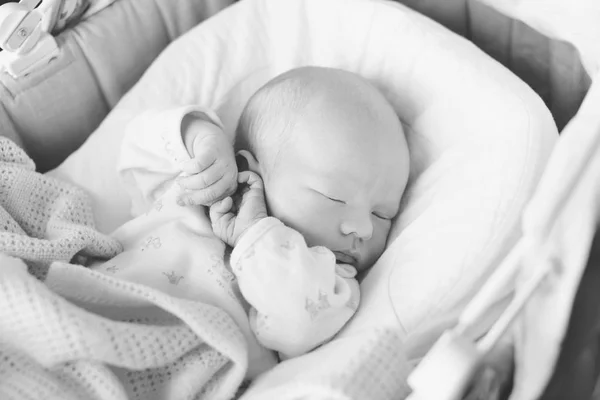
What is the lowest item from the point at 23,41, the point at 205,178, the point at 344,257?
the point at 344,257

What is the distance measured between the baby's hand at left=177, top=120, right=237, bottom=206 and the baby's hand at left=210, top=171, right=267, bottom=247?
2 centimetres

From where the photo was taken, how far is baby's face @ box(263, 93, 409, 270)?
2.97ft

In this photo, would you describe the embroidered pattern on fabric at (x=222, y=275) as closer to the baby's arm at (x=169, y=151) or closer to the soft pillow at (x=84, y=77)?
the baby's arm at (x=169, y=151)

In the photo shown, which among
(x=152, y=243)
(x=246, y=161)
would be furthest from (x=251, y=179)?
(x=152, y=243)

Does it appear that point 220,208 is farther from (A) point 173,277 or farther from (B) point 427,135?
(B) point 427,135

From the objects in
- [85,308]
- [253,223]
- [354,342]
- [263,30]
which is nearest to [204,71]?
[263,30]

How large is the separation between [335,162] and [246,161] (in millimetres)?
173

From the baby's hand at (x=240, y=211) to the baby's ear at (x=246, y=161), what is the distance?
19mm

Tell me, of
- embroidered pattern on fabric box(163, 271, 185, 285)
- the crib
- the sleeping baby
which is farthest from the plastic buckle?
embroidered pattern on fabric box(163, 271, 185, 285)

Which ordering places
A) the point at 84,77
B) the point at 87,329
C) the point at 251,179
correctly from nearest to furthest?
the point at 87,329, the point at 251,179, the point at 84,77

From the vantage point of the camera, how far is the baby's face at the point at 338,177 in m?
0.90

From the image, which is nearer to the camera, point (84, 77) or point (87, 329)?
point (87, 329)

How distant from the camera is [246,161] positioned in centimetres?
101

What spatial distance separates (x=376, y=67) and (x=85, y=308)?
584 millimetres
